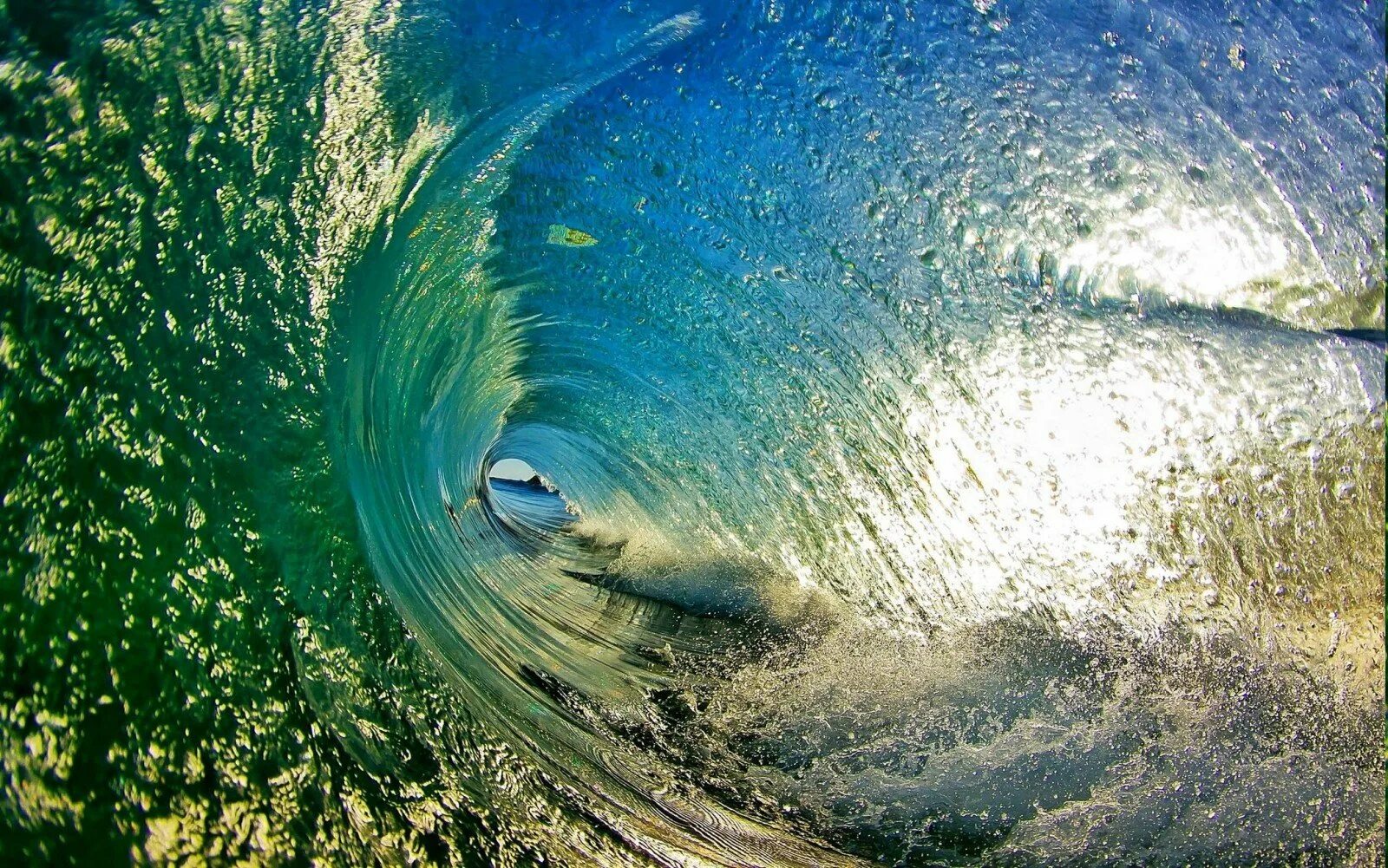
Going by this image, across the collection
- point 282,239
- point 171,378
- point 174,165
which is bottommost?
point 171,378

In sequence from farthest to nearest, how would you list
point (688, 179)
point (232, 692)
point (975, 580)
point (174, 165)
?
point (688, 179) → point (975, 580) → point (174, 165) → point (232, 692)

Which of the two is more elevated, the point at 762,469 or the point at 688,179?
the point at 688,179

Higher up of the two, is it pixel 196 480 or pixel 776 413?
pixel 196 480

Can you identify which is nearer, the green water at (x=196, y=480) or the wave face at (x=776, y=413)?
the green water at (x=196, y=480)

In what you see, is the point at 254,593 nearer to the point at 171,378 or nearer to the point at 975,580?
the point at 171,378

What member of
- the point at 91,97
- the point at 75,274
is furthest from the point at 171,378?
the point at 91,97

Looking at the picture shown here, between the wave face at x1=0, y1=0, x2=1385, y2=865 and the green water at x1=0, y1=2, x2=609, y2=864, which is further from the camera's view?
the wave face at x1=0, y1=0, x2=1385, y2=865

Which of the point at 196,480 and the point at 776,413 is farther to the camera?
the point at 776,413

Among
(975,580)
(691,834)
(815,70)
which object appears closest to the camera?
(691,834)
